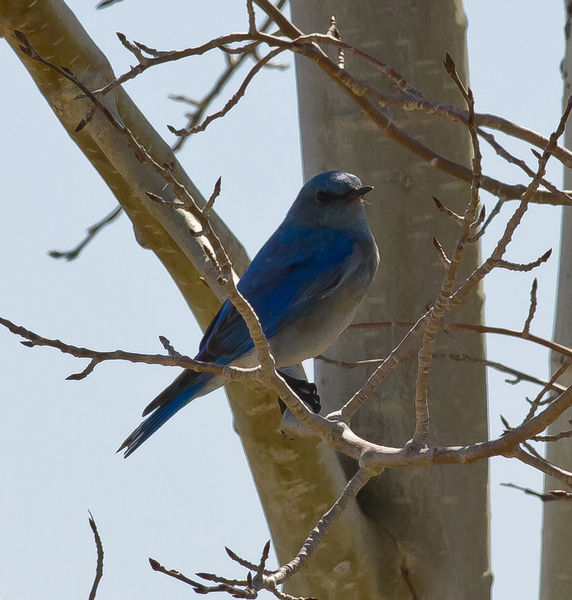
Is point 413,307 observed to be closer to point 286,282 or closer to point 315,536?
point 286,282

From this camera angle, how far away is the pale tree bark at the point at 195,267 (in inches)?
152

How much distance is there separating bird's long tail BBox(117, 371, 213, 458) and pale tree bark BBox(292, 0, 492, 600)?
728 millimetres

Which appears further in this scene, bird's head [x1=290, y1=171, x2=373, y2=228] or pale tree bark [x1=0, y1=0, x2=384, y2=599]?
bird's head [x1=290, y1=171, x2=373, y2=228]

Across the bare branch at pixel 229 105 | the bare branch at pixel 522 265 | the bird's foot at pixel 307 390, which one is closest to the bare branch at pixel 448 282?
the bare branch at pixel 522 265

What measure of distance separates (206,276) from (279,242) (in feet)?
3.74

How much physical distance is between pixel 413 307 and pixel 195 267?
1017mm

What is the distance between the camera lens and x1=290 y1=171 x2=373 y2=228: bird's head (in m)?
4.47

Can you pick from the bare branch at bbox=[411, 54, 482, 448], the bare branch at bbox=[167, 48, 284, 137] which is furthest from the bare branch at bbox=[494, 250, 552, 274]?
the bare branch at bbox=[167, 48, 284, 137]

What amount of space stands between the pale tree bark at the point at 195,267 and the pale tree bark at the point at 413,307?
23 cm

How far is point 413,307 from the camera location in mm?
4426

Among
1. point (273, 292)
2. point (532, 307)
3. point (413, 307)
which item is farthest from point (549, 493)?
point (273, 292)

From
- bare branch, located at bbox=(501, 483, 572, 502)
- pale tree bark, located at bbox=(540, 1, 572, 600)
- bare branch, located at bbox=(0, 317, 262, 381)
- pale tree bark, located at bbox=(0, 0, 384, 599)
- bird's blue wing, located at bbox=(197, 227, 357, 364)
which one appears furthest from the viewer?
pale tree bark, located at bbox=(540, 1, 572, 600)

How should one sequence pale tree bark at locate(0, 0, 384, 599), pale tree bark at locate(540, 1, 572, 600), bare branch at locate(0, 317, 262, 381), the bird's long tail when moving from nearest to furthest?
1. bare branch at locate(0, 317, 262, 381)
2. pale tree bark at locate(0, 0, 384, 599)
3. the bird's long tail
4. pale tree bark at locate(540, 1, 572, 600)

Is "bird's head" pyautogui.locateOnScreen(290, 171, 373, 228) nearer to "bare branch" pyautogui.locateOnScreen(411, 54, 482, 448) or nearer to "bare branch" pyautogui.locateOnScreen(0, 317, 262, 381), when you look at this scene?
"bare branch" pyautogui.locateOnScreen(411, 54, 482, 448)
